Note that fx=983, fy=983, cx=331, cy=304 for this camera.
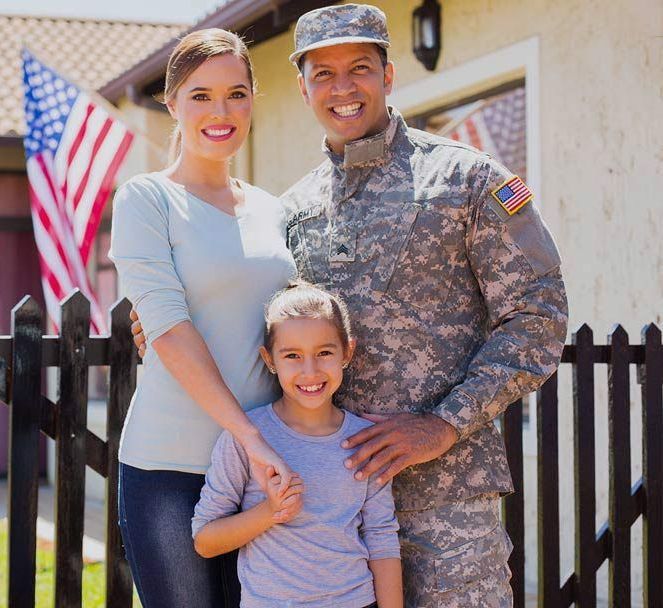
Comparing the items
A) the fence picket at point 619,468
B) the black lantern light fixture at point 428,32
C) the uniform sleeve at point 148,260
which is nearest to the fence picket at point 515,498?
the fence picket at point 619,468

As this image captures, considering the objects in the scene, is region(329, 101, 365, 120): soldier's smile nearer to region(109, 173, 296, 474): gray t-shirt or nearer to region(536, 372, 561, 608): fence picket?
region(109, 173, 296, 474): gray t-shirt

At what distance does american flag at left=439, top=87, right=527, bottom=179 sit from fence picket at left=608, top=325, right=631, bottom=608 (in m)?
2.00

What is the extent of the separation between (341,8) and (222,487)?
1.26 meters

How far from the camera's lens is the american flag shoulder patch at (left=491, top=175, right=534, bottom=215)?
92.9 inches

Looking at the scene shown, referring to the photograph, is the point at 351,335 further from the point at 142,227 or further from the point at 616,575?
the point at 616,575

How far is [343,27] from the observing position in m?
2.51

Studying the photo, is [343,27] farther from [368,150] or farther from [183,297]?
[183,297]

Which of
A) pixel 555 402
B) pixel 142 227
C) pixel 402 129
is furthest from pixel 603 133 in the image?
pixel 142 227

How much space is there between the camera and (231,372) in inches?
91.2

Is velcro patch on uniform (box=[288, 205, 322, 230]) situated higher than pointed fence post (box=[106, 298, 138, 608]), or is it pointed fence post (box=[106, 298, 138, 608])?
velcro patch on uniform (box=[288, 205, 322, 230])

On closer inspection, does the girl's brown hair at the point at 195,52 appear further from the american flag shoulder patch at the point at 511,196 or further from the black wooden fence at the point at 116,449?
the black wooden fence at the point at 116,449

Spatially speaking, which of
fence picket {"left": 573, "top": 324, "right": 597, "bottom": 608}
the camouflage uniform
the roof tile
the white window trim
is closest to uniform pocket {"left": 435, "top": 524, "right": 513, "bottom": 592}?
the camouflage uniform

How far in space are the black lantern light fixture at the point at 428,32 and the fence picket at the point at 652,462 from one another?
2.69 m

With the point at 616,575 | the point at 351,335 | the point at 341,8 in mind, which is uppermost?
the point at 341,8
